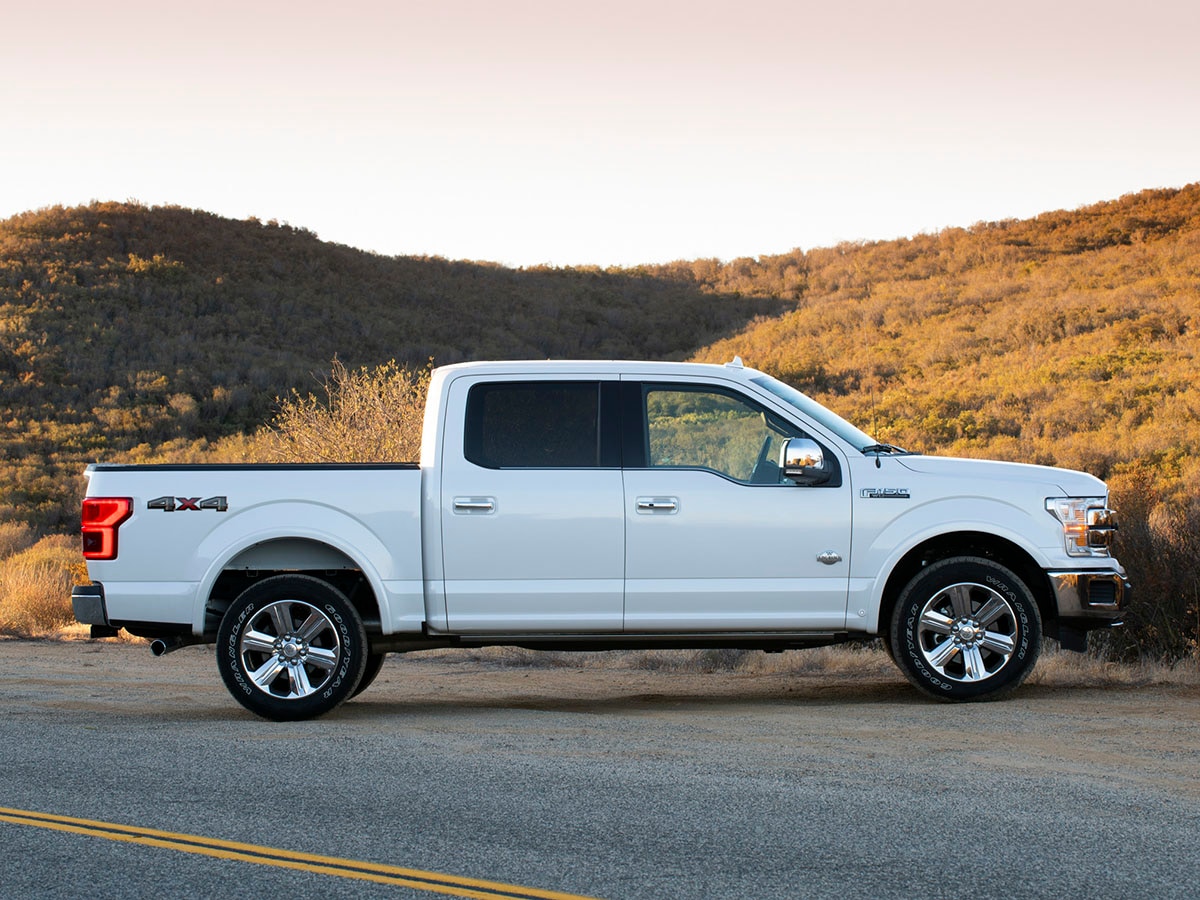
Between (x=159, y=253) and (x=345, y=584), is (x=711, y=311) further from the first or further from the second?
(x=345, y=584)

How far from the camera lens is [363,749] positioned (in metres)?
7.50

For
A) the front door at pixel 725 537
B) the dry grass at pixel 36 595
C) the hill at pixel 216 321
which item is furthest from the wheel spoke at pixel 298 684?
the hill at pixel 216 321

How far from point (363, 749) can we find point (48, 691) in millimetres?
4497

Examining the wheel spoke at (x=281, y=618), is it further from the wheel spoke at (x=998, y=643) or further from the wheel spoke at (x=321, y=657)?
the wheel spoke at (x=998, y=643)

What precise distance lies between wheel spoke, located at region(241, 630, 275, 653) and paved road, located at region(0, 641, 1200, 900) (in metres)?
0.48

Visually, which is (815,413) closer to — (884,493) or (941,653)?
(884,493)

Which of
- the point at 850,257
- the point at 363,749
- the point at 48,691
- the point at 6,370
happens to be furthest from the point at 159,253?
the point at 363,749

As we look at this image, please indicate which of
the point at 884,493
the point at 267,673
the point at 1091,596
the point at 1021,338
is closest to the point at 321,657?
the point at 267,673

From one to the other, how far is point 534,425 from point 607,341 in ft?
185

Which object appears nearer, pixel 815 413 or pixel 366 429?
pixel 815 413

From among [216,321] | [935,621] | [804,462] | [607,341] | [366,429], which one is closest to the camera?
[804,462]

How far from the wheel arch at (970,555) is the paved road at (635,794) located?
64 centimetres

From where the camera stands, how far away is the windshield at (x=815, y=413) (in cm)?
866

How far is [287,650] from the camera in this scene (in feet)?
27.9
